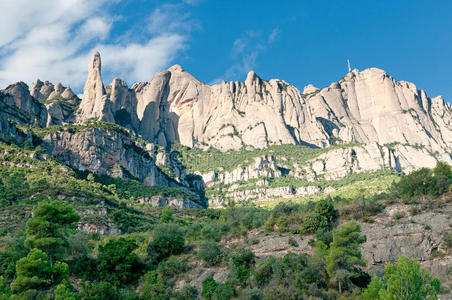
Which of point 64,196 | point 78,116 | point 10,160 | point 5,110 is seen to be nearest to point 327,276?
point 64,196

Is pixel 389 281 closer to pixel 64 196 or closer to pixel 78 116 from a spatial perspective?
pixel 64 196

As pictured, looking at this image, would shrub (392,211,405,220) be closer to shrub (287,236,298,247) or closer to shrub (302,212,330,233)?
shrub (302,212,330,233)

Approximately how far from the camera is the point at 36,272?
40.3 metres

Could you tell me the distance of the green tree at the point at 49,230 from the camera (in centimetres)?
4391

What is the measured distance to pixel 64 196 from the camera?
8469 centimetres

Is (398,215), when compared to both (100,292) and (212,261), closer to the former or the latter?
(212,261)

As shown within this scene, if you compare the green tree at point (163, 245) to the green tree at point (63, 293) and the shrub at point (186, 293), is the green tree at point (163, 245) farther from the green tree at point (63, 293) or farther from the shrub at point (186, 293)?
the green tree at point (63, 293)

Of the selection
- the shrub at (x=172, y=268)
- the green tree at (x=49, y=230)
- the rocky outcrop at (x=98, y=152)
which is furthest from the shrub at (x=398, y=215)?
the rocky outcrop at (x=98, y=152)

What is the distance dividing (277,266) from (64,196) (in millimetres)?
57483

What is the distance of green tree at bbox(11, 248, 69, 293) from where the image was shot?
3869cm

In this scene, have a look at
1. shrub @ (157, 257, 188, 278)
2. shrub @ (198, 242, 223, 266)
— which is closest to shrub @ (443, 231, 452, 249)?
shrub @ (198, 242, 223, 266)

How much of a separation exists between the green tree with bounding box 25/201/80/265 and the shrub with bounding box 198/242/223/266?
47.7ft

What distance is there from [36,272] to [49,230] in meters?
6.74

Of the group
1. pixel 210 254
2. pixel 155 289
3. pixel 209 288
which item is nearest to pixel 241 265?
pixel 209 288
